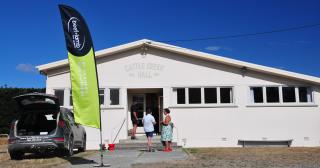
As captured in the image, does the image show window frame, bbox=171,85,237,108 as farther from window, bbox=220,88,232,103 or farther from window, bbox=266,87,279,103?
window, bbox=266,87,279,103

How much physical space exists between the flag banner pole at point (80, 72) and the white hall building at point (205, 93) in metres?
7.71

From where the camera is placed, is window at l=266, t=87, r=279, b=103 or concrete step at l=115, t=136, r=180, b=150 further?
window at l=266, t=87, r=279, b=103

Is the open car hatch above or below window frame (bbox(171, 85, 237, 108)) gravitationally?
below

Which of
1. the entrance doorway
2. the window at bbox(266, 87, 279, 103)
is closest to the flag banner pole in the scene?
the entrance doorway

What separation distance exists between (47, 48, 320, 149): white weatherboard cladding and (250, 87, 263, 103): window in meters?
0.26

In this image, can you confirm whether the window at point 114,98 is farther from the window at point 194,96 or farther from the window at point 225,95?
the window at point 225,95

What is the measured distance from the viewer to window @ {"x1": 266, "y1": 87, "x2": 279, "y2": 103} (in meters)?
19.6

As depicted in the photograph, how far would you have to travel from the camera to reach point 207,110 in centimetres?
1938

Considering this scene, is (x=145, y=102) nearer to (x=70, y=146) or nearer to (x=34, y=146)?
(x=70, y=146)

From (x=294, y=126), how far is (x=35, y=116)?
1159cm

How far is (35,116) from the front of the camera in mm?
14234

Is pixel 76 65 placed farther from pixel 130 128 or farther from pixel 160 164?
pixel 130 128

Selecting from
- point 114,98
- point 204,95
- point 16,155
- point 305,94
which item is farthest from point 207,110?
point 16,155

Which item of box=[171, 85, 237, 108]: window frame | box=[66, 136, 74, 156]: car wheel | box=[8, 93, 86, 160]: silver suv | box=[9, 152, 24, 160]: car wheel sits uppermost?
box=[171, 85, 237, 108]: window frame
